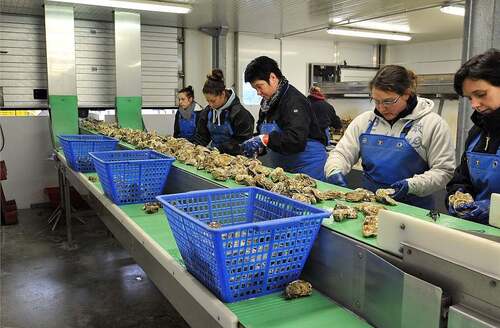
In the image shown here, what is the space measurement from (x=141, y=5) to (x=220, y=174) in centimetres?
426

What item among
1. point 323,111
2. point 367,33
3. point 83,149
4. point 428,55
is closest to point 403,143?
point 83,149

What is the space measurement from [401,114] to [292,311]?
1.45 m

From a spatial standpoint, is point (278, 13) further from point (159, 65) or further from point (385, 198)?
point (385, 198)

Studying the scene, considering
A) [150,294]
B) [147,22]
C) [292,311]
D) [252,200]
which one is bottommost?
[150,294]

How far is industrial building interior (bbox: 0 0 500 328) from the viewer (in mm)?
1066

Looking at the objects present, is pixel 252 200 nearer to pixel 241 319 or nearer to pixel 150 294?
pixel 241 319

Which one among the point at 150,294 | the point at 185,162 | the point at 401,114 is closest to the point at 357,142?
the point at 401,114

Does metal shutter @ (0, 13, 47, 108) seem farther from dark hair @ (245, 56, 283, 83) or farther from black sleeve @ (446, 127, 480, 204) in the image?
black sleeve @ (446, 127, 480, 204)

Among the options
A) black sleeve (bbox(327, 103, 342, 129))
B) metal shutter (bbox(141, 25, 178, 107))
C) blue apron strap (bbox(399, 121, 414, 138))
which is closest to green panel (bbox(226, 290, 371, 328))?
blue apron strap (bbox(399, 121, 414, 138))

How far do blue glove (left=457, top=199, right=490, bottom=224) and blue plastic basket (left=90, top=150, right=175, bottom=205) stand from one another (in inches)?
60.8

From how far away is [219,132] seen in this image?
399 centimetres

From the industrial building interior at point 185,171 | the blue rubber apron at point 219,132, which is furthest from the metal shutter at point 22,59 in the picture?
the blue rubber apron at point 219,132

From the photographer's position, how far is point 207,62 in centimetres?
781

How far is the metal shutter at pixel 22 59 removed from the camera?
247 inches
